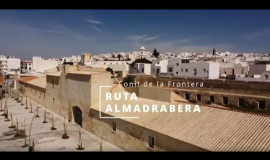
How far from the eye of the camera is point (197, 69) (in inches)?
1171

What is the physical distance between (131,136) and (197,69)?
66.7 ft

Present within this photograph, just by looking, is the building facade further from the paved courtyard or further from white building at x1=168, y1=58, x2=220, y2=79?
white building at x1=168, y1=58, x2=220, y2=79

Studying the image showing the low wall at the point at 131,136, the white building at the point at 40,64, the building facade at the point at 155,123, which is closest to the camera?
the building facade at the point at 155,123

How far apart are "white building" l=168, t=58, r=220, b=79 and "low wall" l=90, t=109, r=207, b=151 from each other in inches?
716

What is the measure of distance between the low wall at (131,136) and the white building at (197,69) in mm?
18196

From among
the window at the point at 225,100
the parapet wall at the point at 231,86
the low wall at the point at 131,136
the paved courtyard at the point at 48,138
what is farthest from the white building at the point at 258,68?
the paved courtyard at the point at 48,138

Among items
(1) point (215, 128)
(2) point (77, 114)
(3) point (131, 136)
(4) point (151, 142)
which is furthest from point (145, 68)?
(1) point (215, 128)

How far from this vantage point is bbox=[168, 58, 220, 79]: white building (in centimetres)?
2862

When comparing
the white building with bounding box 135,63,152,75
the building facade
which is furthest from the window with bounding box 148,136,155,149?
the white building with bounding box 135,63,152,75

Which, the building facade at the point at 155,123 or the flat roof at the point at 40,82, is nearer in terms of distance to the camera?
the building facade at the point at 155,123

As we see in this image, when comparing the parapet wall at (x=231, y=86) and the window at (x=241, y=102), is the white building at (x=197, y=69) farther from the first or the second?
the window at (x=241, y=102)

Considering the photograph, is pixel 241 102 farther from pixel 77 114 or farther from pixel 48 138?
pixel 48 138

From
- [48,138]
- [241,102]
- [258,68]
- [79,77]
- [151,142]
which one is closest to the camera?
[151,142]

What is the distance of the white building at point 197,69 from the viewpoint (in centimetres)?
2862
